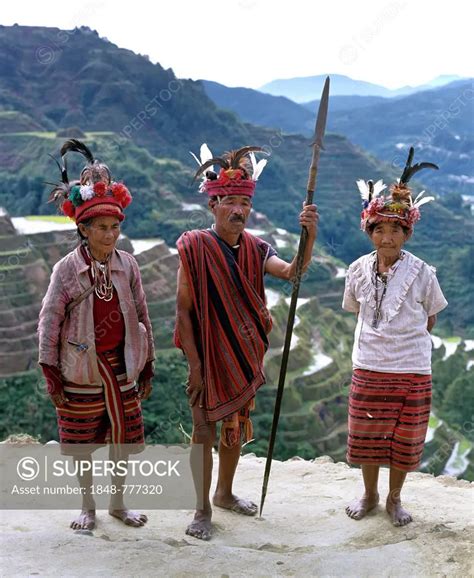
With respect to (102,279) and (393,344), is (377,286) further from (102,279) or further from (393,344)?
(102,279)

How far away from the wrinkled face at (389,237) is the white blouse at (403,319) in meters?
0.07

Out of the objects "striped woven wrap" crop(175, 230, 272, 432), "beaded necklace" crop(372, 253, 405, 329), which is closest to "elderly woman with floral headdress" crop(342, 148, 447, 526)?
"beaded necklace" crop(372, 253, 405, 329)

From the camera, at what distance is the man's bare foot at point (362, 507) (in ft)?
11.0

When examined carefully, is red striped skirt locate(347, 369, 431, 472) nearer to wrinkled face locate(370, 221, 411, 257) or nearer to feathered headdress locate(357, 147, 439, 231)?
wrinkled face locate(370, 221, 411, 257)

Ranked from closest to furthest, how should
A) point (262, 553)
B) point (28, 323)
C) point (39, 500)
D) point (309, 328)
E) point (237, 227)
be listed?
point (262, 553), point (237, 227), point (39, 500), point (28, 323), point (309, 328)

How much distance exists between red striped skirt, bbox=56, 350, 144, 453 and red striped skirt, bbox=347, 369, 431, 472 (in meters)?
0.99

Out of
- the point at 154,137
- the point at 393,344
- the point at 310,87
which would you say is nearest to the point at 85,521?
the point at 393,344

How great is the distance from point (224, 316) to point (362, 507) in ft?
3.60

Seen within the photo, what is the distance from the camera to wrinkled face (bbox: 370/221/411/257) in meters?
3.18

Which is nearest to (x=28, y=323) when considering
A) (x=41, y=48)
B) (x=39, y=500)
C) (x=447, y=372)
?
(x=447, y=372)

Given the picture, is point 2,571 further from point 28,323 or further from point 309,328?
point 309,328

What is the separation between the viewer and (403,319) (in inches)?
125

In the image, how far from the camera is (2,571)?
2.55 m

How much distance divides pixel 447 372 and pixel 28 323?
13.8 metres
